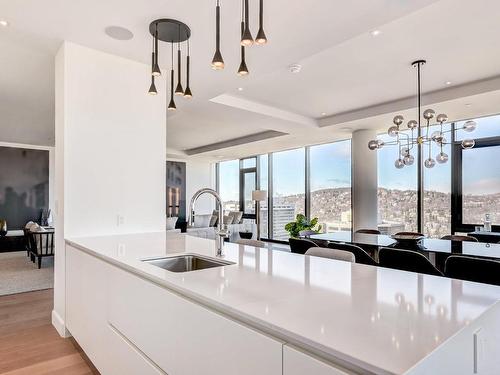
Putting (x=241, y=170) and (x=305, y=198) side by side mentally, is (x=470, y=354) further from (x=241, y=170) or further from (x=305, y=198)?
(x=241, y=170)

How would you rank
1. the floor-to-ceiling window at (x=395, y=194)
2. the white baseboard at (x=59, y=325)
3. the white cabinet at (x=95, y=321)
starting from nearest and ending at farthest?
the white cabinet at (x=95, y=321), the white baseboard at (x=59, y=325), the floor-to-ceiling window at (x=395, y=194)

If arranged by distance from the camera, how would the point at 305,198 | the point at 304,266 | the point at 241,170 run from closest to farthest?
the point at 304,266 < the point at 305,198 < the point at 241,170

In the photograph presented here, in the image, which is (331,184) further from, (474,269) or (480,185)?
(474,269)

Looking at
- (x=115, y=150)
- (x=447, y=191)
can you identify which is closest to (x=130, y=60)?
(x=115, y=150)

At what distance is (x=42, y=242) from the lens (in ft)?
18.1

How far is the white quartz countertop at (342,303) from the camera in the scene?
745 millimetres

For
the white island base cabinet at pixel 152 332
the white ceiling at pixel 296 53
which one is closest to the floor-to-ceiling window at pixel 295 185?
the white ceiling at pixel 296 53

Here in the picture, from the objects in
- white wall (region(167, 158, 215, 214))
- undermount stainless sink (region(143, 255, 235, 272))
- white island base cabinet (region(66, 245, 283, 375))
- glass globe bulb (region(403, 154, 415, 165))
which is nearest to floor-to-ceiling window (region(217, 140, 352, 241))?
white wall (region(167, 158, 215, 214))

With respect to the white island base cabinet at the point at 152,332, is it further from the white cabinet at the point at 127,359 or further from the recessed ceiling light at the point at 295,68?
the recessed ceiling light at the point at 295,68

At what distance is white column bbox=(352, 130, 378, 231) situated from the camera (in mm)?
6133

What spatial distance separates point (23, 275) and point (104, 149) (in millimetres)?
3484

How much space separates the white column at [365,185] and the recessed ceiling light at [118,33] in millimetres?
4715

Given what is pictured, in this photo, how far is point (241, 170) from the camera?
428 inches

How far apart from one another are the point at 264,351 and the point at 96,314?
1637mm
